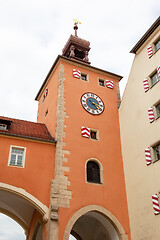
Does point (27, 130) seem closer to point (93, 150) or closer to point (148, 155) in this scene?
point (93, 150)

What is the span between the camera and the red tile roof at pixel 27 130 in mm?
15839

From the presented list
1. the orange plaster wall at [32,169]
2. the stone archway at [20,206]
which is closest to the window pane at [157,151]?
the orange plaster wall at [32,169]

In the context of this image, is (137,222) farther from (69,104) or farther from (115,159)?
(69,104)

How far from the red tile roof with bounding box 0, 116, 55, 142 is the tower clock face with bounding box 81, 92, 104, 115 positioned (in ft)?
9.18

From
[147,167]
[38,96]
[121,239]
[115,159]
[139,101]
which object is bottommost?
[121,239]

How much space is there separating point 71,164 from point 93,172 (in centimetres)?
140

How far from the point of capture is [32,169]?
14.9m

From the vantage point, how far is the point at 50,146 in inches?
630

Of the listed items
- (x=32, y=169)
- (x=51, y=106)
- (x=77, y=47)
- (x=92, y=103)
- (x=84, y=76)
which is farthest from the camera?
(x=77, y=47)

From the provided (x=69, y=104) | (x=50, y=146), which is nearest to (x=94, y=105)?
(x=69, y=104)

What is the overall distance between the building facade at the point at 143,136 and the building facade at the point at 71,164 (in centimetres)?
71

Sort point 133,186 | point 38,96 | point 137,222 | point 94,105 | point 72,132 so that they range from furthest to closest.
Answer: point 38,96 < point 94,105 < point 72,132 < point 133,186 < point 137,222

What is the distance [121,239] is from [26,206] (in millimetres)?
5288

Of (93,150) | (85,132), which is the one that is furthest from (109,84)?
(93,150)
